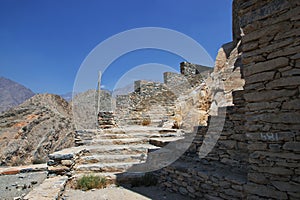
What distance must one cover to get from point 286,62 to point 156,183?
3464mm

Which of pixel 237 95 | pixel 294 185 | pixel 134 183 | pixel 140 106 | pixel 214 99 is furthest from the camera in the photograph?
pixel 140 106

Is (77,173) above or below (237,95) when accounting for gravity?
below

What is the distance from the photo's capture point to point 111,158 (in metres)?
4.93

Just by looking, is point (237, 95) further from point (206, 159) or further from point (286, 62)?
point (206, 159)

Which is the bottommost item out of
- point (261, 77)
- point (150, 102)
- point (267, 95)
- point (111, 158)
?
point (111, 158)

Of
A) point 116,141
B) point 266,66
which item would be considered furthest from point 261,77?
point 116,141

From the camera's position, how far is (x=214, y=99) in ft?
22.1

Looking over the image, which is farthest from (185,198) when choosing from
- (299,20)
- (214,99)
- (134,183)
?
(214,99)

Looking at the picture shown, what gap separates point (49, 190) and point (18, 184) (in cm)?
153

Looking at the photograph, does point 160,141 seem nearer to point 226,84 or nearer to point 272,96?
point 226,84

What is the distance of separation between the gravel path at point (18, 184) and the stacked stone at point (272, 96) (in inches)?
158

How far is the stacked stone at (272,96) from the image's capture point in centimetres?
216


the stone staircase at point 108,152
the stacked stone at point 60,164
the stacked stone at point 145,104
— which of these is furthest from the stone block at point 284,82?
the stacked stone at point 145,104

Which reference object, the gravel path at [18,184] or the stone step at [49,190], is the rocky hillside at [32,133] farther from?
the stone step at [49,190]
